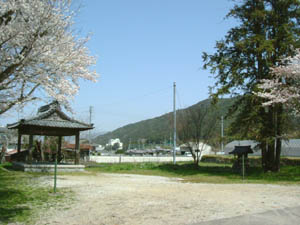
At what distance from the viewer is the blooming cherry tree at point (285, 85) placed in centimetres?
1769

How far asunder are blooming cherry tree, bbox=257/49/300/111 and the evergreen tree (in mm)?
771

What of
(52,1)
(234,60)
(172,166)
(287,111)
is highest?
(234,60)

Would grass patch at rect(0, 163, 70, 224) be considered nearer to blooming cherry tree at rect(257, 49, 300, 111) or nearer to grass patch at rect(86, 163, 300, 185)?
grass patch at rect(86, 163, 300, 185)

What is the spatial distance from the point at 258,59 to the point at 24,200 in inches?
665

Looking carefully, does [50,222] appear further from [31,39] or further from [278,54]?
[278,54]

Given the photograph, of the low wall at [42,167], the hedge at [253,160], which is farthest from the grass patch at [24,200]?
the hedge at [253,160]

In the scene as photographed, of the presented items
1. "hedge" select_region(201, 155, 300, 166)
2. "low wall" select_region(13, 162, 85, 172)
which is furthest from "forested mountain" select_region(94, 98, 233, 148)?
"low wall" select_region(13, 162, 85, 172)

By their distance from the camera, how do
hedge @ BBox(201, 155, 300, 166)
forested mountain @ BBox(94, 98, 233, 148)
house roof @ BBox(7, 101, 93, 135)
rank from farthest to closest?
forested mountain @ BBox(94, 98, 233, 148), hedge @ BBox(201, 155, 300, 166), house roof @ BBox(7, 101, 93, 135)

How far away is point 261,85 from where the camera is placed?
1898 cm

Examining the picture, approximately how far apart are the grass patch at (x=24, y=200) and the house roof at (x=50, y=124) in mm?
6477

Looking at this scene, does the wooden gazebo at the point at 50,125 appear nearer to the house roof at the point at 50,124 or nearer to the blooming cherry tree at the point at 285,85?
the house roof at the point at 50,124

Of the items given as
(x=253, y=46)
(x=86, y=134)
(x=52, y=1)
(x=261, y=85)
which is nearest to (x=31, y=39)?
(x=52, y=1)

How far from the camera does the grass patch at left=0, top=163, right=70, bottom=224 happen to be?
7221mm

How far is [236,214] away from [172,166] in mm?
18848
